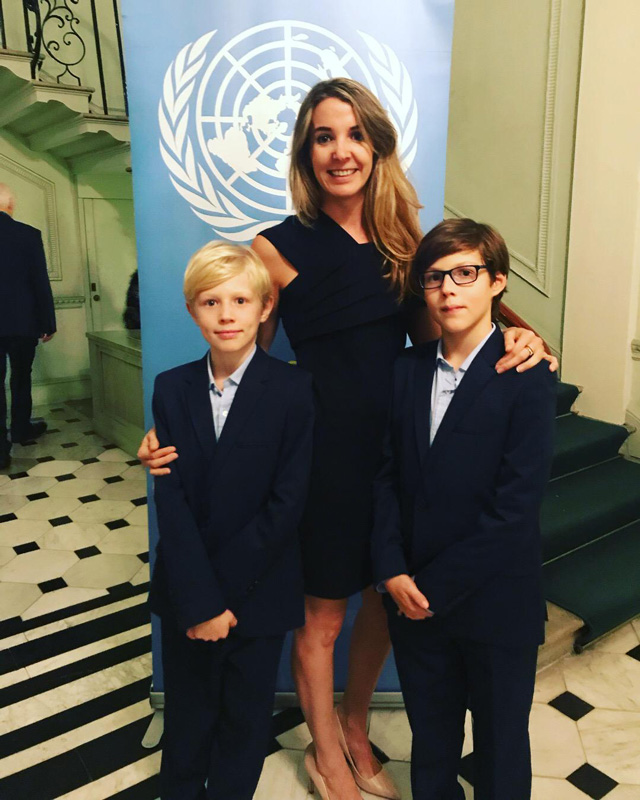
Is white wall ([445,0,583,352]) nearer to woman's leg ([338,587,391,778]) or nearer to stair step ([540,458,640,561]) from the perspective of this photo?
stair step ([540,458,640,561])

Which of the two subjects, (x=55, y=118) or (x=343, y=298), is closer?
(x=343, y=298)

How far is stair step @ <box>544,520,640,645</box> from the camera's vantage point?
274cm

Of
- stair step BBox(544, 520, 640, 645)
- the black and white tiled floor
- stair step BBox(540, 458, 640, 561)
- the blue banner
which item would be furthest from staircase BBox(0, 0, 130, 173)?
stair step BBox(544, 520, 640, 645)

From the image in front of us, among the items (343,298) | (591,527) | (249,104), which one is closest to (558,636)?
(591,527)

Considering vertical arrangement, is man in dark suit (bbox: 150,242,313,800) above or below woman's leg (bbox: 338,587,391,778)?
above

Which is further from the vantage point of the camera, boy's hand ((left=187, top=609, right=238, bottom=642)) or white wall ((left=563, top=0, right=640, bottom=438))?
white wall ((left=563, top=0, right=640, bottom=438))

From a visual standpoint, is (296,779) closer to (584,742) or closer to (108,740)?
(108,740)

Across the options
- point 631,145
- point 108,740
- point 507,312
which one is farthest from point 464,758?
point 631,145

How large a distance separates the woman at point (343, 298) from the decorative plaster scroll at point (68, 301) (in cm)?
554

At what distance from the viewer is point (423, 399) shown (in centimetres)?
151

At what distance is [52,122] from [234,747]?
5.57 metres

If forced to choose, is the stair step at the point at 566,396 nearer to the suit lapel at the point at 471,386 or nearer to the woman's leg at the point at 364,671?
the woman's leg at the point at 364,671

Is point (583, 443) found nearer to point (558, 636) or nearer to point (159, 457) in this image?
point (558, 636)

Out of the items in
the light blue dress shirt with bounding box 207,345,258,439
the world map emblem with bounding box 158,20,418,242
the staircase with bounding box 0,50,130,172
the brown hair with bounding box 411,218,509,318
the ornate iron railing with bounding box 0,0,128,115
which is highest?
the ornate iron railing with bounding box 0,0,128,115
